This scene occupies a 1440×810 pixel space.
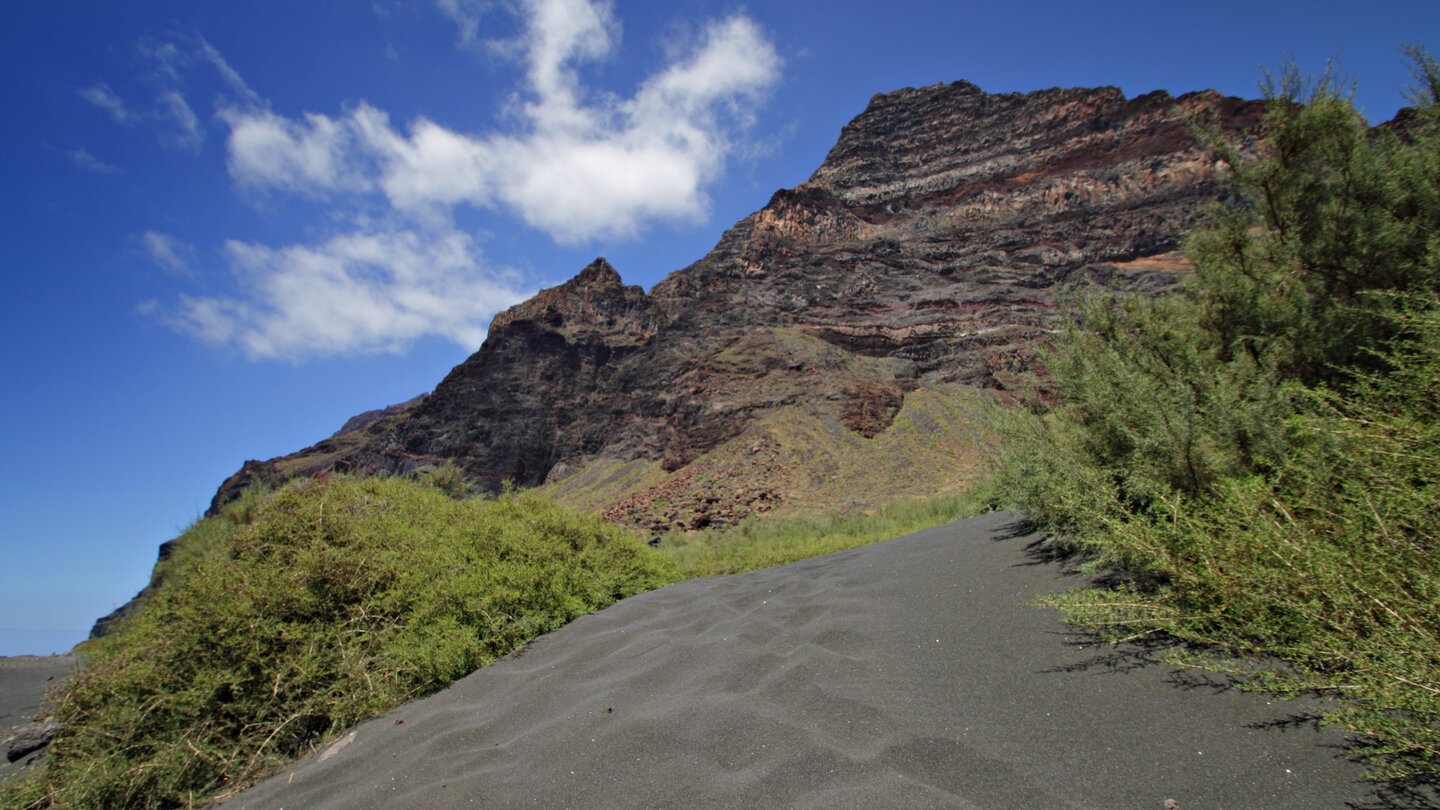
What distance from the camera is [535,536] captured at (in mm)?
7098

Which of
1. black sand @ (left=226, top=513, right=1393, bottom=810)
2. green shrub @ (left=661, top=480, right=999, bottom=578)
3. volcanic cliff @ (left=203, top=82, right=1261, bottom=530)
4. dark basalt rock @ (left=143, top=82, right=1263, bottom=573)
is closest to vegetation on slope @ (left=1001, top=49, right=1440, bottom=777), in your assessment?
black sand @ (left=226, top=513, right=1393, bottom=810)

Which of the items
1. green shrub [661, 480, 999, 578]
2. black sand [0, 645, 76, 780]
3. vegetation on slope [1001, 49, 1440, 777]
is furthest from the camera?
green shrub [661, 480, 999, 578]

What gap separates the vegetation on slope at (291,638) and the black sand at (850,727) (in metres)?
0.52

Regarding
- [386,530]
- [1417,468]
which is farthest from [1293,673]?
[386,530]

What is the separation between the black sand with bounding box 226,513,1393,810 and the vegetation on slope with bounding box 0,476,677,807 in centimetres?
52

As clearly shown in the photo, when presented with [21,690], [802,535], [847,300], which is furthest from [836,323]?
[21,690]

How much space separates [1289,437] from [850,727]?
3329 mm

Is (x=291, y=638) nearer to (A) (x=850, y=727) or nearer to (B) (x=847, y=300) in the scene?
(A) (x=850, y=727)

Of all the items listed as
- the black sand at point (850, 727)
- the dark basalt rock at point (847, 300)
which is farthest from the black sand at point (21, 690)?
the dark basalt rock at point (847, 300)

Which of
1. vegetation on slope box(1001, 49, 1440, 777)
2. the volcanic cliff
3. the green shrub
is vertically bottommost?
the green shrub

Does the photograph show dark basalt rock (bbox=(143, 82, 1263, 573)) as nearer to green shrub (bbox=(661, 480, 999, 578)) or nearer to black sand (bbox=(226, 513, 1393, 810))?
green shrub (bbox=(661, 480, 999, 578))

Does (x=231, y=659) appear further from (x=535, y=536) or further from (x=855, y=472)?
(x=855, y=472)

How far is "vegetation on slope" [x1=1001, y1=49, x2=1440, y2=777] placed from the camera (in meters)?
2.38

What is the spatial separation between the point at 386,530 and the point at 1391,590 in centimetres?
785
